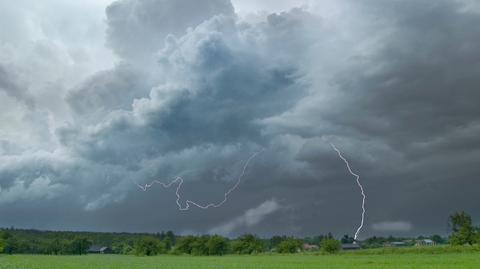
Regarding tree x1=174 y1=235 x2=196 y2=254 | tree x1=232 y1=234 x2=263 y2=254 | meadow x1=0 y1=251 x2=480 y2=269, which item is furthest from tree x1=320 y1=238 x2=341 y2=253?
tree x1=174 y1=235 x2=196 y2=254

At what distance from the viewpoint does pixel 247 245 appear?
508ft

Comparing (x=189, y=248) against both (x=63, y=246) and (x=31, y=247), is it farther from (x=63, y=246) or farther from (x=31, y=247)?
(x=31, y=247)

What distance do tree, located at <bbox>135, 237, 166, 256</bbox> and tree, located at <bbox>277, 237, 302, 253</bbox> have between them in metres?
36.0

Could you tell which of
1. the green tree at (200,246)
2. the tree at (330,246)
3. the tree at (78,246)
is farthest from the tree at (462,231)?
the tree at (78,246)

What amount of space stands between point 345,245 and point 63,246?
92134 mm

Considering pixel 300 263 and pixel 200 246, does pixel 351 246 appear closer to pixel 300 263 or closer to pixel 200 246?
pixel 200 246

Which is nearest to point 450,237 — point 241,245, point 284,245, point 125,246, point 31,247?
point 284,245

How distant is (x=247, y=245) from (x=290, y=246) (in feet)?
40.9

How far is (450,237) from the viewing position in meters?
130

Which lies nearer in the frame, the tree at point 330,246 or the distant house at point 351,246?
the tree at point 330,246

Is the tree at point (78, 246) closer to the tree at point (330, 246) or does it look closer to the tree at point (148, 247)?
the tree at point (148, 247)

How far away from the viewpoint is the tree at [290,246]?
151 metres

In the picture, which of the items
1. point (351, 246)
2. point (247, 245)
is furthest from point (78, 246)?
point (351, 246)

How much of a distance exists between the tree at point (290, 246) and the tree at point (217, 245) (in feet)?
51.1
